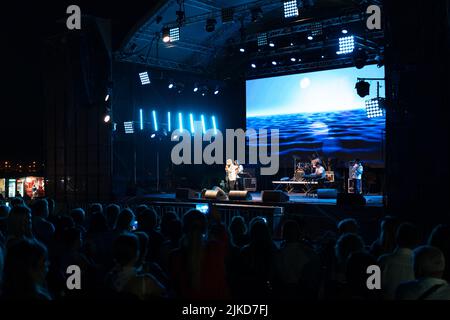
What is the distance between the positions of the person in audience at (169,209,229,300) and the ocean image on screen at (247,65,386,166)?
40.6ft

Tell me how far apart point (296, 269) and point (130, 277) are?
5.35ft

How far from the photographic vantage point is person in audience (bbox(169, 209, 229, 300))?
374 cm

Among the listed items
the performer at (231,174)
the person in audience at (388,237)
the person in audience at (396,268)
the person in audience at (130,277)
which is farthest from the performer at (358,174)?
the person in audience at (130,277)

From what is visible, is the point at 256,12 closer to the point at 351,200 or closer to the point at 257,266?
the point at 351,200

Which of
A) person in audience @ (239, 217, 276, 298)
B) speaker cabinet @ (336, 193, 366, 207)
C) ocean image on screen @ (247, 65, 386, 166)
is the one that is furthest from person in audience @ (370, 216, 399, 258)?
ocean image on screen @ (247, 65, 386, 166)

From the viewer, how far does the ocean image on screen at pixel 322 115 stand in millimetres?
16203

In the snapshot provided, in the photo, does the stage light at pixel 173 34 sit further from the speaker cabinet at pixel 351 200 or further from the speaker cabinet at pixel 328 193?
the speaker cabinet at pixel 351 200

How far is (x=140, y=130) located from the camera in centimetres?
1731

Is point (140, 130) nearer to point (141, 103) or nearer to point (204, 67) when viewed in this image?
point (141, 103)

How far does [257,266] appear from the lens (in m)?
4.25

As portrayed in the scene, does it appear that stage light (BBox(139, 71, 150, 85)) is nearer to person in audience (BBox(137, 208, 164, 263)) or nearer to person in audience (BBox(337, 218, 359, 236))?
person in audience (BBox(137, 208, 164, 263))

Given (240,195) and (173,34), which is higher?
(173,34)

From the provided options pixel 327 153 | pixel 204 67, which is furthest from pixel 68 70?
pixel 327 153

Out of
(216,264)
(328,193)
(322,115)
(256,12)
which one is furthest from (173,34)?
(216,264)
